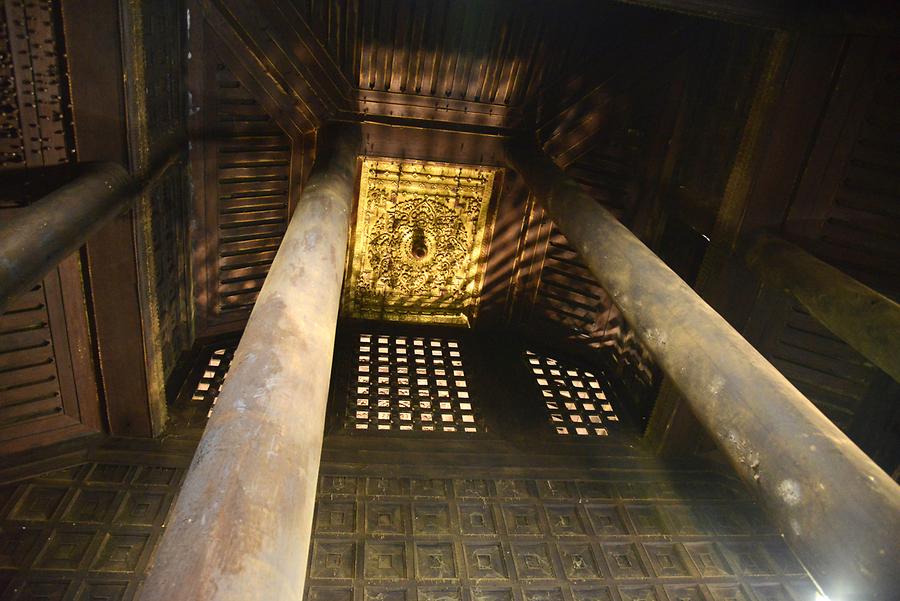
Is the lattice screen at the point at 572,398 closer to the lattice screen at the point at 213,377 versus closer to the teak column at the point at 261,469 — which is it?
the lattice screen at the point at 213,377

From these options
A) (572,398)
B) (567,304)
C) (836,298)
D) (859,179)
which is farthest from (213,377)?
(859,179)

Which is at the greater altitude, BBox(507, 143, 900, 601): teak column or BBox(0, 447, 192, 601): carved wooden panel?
BBox(507, 143, 900, 601): teak column

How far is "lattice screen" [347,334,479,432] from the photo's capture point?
461 cm

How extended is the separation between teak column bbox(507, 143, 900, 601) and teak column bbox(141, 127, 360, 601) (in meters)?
1.30

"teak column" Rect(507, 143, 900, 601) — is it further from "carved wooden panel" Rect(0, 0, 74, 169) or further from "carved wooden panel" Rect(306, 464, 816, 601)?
"carved wooden panel" Rect(0, 0, 74, 169)

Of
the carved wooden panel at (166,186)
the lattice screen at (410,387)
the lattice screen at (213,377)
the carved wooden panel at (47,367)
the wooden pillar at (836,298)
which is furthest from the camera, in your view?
the lattice screen at (410,387)

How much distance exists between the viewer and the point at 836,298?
290cm

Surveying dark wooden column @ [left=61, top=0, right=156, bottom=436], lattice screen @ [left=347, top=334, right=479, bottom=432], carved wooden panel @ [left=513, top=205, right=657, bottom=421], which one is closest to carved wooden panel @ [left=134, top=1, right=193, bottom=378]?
dark wooden column @ [left=61, top=0, right=156, bottom=436]

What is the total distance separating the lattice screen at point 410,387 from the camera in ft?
15.1

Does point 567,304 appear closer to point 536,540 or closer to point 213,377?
point 536,540

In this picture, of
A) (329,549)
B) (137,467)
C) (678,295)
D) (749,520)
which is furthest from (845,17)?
(137,467)

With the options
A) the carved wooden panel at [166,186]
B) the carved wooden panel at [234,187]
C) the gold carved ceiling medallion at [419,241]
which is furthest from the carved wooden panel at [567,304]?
the carved wooden panel at [166,186]

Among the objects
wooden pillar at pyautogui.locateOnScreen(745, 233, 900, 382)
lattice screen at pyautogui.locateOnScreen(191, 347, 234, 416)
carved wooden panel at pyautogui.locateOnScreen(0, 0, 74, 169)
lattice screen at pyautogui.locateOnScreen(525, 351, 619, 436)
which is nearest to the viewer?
wooden pillar at pyautogui.locateOnScreen(745, 233, 900, 382)

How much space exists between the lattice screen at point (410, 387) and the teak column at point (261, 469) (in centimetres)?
267
